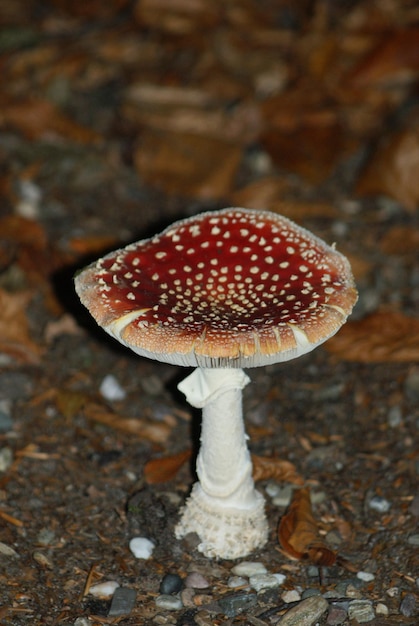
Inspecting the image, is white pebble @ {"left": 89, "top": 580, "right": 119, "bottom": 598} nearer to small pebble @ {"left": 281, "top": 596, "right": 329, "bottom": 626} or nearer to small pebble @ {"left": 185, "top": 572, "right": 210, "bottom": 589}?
small pebble @ {"left": 185, "top": 572, "right": 210, "bottom": 589}

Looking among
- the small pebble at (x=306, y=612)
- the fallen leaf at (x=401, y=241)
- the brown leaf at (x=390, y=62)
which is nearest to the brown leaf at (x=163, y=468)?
the small pebble at (x=306, y=612)

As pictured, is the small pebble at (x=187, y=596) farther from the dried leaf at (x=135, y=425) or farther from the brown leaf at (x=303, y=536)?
the dried leaf at (x=135, y=425)

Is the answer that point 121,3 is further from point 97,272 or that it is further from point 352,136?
point 97,272

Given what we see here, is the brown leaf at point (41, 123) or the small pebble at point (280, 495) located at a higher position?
the brown leaf at point (41, 123)

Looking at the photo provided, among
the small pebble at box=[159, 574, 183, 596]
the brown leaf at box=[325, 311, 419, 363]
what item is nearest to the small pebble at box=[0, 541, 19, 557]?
the small pebble at box=[159, 574, 183, 596]

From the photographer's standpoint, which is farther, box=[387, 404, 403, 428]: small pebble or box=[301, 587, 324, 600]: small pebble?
box=[387, 404, 403, 428]: small pebble

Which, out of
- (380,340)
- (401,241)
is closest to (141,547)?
(380,340)
